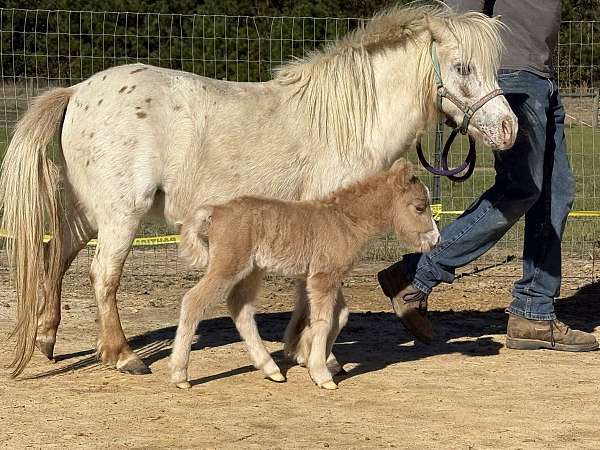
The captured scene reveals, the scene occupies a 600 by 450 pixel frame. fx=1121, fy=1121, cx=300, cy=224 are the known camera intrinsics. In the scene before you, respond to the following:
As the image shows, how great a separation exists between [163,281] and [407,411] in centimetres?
437

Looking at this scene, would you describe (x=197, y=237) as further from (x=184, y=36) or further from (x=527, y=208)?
(x=184, y=36)

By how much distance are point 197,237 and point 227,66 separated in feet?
18.0

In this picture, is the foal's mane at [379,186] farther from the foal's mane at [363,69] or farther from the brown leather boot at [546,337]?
the brown leather boot at [546,337]

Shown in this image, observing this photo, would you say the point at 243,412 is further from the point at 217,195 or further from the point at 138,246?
the point at 138,246

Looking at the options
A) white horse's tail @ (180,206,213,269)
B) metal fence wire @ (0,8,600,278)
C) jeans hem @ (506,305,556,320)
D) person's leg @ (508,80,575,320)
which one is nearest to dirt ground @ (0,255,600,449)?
jeans hem @ (506,305,556,320)

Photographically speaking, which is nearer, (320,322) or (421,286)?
(320,322)

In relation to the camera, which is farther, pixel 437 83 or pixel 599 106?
pixel 599 106

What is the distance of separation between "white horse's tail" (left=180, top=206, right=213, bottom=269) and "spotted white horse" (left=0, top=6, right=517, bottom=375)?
39cm

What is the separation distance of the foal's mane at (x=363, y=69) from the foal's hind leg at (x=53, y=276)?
5.09 ft

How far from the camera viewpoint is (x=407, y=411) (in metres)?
5.57

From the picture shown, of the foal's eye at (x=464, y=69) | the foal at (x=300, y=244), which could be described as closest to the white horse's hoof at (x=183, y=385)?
the foal at (x=300, y=244)

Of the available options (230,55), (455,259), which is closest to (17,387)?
(455,259)

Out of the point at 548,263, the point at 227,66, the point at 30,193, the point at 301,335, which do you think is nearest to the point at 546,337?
the point at 548,263

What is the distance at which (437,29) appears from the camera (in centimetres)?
654
